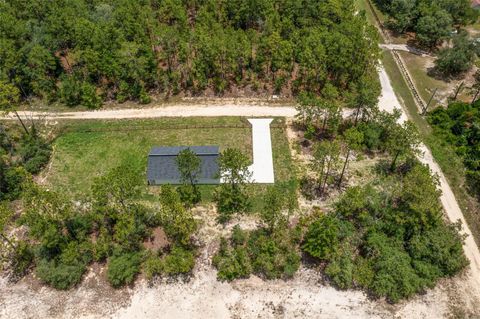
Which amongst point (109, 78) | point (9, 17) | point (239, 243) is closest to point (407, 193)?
point (239, 243)

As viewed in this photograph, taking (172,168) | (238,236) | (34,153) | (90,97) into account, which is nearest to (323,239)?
(238,236)

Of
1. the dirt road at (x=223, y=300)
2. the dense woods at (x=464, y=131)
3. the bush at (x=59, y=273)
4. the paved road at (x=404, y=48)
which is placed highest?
the paved road at (x=404, y=48)

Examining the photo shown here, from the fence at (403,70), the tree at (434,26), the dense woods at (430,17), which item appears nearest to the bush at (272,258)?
the fence at (403,70)

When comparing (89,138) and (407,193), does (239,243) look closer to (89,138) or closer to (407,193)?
(407,193)

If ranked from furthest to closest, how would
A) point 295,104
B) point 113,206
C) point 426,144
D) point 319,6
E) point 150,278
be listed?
1. point 319,6
2. point 295,104
3. point 426,144
4. point 113,206
5. point 150,278

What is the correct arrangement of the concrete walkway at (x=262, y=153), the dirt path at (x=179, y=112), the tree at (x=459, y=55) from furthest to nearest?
the tree at (x=459, y=55) < the dirt path at (x=179, y=112) < the concrete walkway at (x=262, y=153)

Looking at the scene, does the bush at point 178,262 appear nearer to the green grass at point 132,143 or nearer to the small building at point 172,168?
the green grass at point 132,143

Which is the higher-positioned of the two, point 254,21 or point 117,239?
point 254,21
